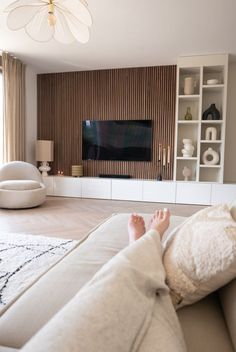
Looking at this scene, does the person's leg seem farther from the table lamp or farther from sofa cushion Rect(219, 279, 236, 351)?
the table lamp

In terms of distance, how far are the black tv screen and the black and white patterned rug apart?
2908 mm

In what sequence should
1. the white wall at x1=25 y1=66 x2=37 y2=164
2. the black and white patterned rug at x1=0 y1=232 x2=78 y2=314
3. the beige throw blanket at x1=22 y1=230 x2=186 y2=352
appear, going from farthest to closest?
the white wall at x1=25 y1=66 x2=37 y2=164 < the black and white patterned rug at x1=0 y1=232 x2=78 y2=314 < the beige throw blanket at x1=22 y1=230 x2=186 y2=352

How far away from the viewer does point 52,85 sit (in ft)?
19.0

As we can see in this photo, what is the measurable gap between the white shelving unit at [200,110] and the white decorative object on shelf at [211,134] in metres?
0.08

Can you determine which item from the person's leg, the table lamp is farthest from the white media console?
the person's leg

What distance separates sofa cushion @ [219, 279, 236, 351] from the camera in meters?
0.76

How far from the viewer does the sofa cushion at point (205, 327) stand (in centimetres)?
Answer: 73

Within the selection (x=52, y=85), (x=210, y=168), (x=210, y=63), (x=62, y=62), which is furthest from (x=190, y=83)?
(x=52, y=85)

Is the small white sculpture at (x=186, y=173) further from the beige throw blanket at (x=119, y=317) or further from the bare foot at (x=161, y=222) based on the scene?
the beige throw blanket at (x=119, y=317)

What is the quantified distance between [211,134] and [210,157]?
0.40 meters

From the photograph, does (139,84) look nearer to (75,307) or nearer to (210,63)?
(210,63)

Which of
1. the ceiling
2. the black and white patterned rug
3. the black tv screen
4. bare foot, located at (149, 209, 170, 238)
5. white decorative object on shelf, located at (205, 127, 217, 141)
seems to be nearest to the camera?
bare foot, located at (149, 209, 170, 238)

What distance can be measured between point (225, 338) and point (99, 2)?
322 cm

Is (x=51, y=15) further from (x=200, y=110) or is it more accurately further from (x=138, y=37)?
(x=200, y=110)
